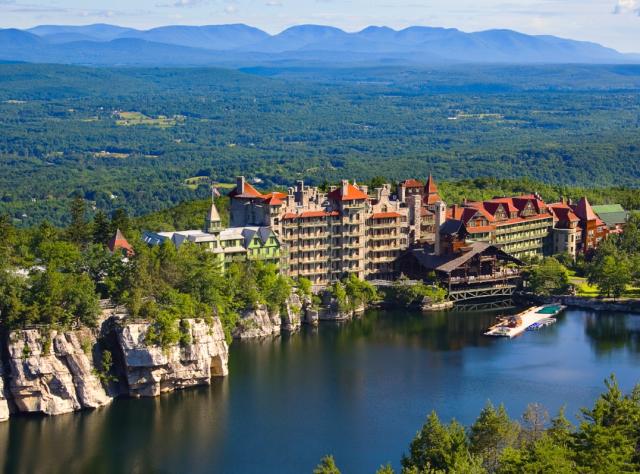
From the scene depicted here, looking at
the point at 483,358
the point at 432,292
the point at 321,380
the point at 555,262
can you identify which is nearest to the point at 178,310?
the point at 321,380

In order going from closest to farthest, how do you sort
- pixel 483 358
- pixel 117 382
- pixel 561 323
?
1. pixel 117 382
2. pixel 483 358
3. pixel 561 323

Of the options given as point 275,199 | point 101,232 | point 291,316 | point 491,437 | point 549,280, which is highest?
point 275,199

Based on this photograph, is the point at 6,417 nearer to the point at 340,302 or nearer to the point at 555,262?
the point at 340,302

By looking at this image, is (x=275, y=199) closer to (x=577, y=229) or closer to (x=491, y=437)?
(x=577, y=229)

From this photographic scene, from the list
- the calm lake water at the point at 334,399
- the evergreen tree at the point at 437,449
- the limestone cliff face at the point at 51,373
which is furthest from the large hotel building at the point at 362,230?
the evergreen tree at the point at 437,449

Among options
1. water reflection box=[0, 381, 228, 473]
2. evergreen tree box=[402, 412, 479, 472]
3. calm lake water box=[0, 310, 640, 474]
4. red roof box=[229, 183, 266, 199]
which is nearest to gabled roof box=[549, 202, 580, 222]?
calm lake water box=[0, 310, 640, 474]

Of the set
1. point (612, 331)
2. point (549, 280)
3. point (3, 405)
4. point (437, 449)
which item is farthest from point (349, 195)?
point (437, 449)

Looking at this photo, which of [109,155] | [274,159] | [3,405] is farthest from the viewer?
[109,155]
